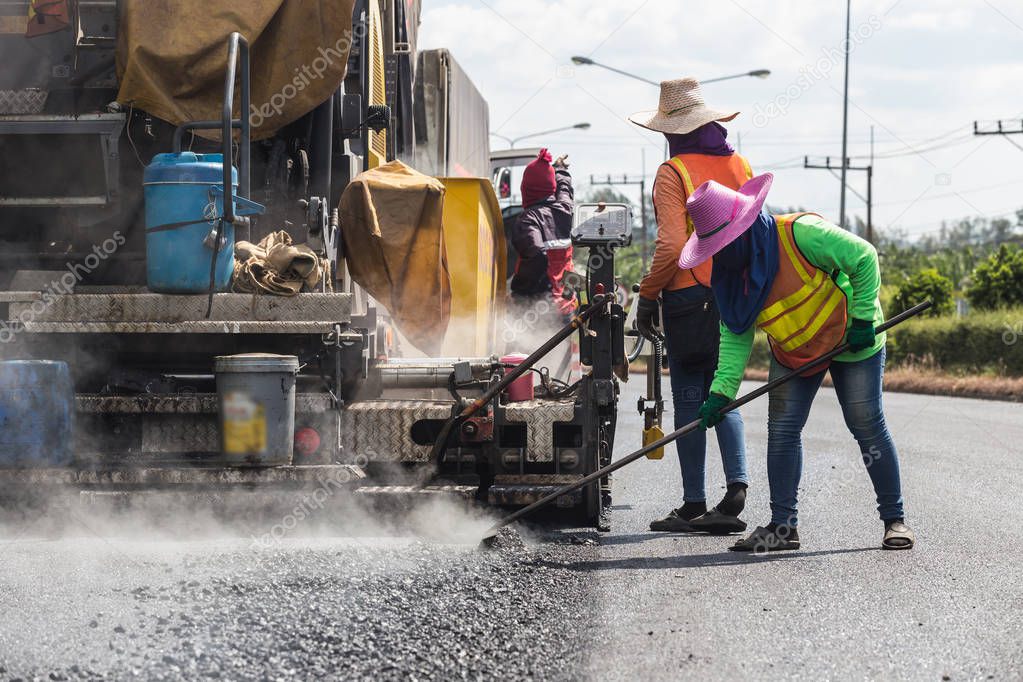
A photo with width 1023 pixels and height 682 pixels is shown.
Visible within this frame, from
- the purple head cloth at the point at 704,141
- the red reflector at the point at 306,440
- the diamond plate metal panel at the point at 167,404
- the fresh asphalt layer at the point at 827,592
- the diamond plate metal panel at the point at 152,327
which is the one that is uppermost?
the purple head cloth at the point at 704,141

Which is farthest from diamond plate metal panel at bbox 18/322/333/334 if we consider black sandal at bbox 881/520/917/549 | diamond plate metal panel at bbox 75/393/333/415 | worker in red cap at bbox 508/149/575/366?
worker in red cap at bbox 508/149/575/366

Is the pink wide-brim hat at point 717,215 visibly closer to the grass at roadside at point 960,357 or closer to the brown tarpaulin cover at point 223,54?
the brown tarpaulin cover at point 223,54

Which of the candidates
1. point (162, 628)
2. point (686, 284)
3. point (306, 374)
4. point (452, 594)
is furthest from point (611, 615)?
point (686, 284)

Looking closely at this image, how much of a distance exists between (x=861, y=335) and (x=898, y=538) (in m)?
0.92

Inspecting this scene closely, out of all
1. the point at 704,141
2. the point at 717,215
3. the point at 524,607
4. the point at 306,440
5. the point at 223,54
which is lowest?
the point at 524,607

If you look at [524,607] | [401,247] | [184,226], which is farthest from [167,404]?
[524,607]

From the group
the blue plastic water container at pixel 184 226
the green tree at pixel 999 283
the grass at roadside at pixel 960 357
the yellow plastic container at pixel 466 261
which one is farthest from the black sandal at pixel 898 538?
the green tree at pixel 999 283

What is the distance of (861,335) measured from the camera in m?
5.71

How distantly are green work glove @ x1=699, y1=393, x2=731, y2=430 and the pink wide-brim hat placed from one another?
612mm

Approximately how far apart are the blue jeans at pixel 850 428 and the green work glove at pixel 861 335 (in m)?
0.27

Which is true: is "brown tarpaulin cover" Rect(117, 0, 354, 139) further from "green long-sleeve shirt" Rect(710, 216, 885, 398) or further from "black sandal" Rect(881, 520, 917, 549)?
"black sandal" Rect(881, 520, 917, 549)

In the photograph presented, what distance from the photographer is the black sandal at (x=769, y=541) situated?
19.5ft

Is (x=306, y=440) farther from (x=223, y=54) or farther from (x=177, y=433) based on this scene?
(x=223, y=54)

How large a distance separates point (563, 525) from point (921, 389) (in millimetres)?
18827
